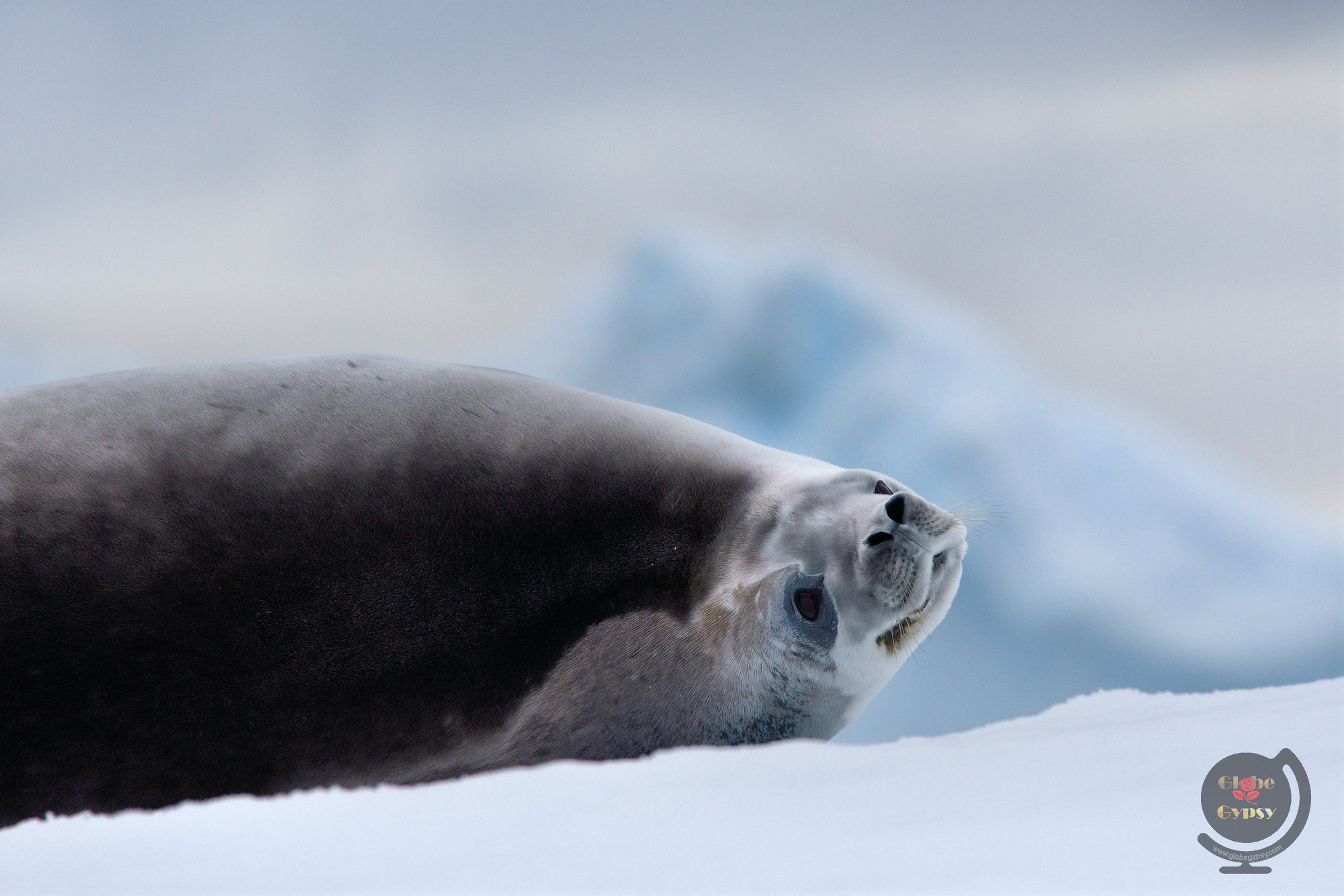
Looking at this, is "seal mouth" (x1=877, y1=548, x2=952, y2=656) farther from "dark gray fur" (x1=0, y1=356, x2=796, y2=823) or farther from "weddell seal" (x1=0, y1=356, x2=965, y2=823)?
"dark gray fur" (x1=0, y1=356, x2=796, y2=823)

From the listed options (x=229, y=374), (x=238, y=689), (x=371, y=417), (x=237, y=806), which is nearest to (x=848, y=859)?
(x=237, y=806)

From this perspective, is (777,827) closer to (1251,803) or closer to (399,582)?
(1251,803)

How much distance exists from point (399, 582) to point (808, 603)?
74 centimetres

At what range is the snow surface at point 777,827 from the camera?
1051mm

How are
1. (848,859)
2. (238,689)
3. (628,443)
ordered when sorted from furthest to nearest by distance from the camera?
(628,443) → (238,689) → (848,859)

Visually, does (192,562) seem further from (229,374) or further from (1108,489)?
(1108,489)

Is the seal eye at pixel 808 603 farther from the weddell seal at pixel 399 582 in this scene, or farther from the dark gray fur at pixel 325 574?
the dark gray fur at pixel 325 574

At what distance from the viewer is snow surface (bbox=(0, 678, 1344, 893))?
1051 mm

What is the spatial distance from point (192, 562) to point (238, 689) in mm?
223

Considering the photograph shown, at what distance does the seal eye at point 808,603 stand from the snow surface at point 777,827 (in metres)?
0.37

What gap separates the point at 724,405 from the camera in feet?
21.4

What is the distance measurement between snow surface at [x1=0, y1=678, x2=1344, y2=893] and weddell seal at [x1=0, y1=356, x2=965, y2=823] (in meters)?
0.26

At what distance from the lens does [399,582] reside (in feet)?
6.50

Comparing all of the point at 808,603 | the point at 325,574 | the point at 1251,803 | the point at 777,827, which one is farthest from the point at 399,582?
the point at 1251,803
